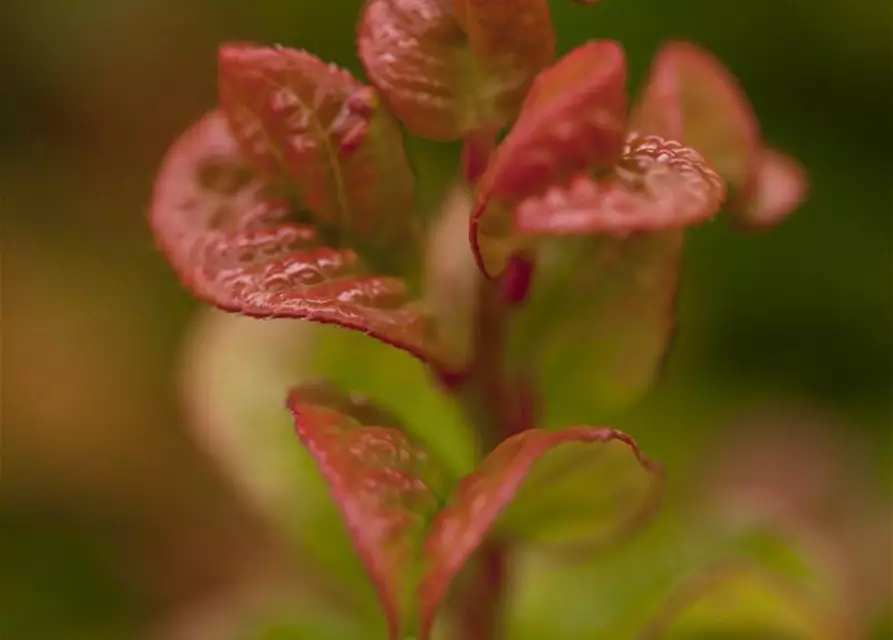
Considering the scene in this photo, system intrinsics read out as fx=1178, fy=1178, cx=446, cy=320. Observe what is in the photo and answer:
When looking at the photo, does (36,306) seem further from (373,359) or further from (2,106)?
(373,359)

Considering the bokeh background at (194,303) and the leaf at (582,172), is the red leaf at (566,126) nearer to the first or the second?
the leaf at (582,172)

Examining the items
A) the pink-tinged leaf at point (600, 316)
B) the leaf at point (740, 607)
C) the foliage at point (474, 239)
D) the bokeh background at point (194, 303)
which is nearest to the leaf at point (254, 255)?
the foliage at point (474, 239)

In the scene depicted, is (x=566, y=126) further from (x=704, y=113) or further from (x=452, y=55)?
(x=704, y=113)

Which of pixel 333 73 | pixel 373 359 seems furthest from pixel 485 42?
pixel 373 359

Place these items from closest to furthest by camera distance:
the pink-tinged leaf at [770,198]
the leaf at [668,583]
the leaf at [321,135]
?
the leaf at [321,135]
the pink-tinged leaf at [770,198]
the leaf at [668,583]

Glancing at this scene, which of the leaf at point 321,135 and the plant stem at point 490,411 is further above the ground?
the leaf at point 321,135

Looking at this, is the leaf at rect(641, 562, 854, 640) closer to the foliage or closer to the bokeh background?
the foliage

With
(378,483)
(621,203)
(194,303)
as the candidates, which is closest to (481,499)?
(378,483)
